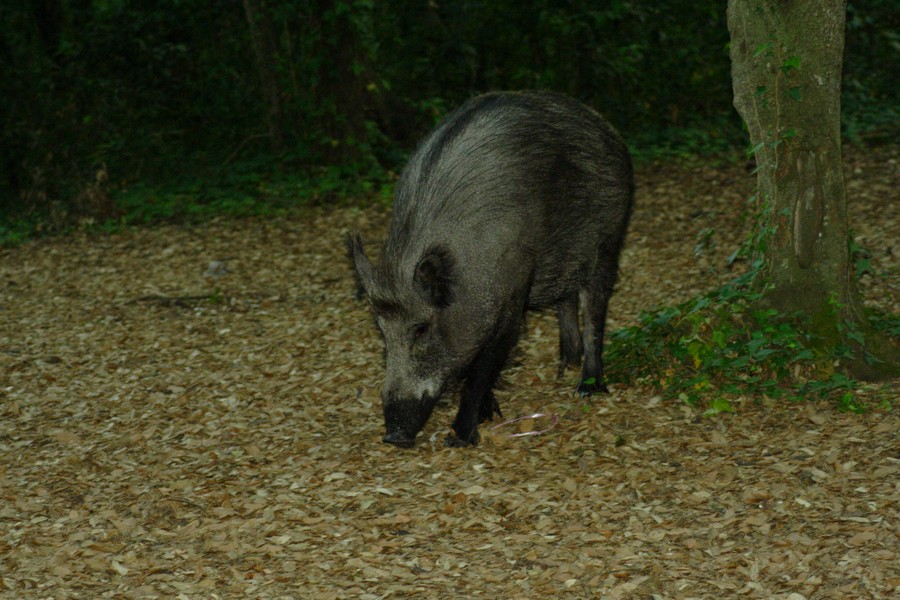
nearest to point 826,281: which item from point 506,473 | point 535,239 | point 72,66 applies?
point 535,239

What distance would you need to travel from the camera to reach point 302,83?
13336mm

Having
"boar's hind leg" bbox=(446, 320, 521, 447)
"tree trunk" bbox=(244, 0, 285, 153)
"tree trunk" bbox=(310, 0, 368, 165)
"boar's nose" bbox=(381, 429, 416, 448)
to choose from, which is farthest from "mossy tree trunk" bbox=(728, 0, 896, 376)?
"tree trunk" bbox=(244, 0, 285, 153)

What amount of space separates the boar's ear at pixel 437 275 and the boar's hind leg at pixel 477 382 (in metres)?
0.38

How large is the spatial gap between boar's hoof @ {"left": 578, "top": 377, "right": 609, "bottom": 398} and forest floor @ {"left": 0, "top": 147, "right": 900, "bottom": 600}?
107 millimetres

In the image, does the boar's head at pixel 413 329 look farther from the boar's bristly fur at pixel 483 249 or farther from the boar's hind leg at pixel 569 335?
the boar's hind leg at pixel 569 335

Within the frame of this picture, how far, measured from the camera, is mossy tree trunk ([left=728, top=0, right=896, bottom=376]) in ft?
18.5

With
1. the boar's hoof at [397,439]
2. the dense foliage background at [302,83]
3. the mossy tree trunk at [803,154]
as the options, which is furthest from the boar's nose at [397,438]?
the dense foliage background at [302,83]

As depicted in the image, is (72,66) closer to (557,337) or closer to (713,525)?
(557,337)

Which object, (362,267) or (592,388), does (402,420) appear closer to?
(362,267)

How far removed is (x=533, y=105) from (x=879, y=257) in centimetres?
371

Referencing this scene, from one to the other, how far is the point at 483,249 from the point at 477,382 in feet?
2.36

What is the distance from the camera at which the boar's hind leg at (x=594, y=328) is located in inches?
248

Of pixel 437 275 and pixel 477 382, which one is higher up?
pixel 437 275

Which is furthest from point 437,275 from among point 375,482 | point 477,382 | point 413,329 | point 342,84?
point 342,84
